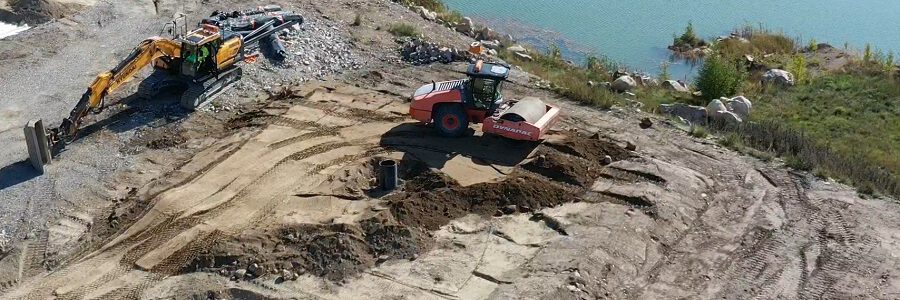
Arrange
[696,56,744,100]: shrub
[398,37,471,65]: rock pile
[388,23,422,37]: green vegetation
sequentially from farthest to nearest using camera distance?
1. [388,23,422,37]: green vegetation
2. [696,56,744,100]: shrub
3. [398,37,471,65]: rock pile

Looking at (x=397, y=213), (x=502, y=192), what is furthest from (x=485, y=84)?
(x=397, y=213)

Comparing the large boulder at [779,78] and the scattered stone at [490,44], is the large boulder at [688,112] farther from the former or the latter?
the scattered stone at [490,44]

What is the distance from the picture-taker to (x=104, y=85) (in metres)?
16.1

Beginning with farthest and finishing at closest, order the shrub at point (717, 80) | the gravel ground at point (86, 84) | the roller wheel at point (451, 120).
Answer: the shrub at point (717, 80), the roller wheel at point (451, 120), the gravel ground at point (86, 84)

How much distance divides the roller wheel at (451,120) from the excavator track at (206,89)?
186 inches

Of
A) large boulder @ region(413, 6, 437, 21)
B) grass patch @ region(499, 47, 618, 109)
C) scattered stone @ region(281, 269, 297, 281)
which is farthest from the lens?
large boulder @ region(413, 6, 437, 21)

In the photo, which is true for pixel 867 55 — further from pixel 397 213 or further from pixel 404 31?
pixel 397 213

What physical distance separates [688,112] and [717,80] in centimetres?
227

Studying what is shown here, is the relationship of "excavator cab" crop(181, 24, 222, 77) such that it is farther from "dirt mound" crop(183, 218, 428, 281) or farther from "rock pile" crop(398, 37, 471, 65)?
"dirt mound" crop(183, 218, 428, 281)

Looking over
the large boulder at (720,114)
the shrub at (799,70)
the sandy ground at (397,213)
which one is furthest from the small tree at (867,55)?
the sandy ground at (397,213)

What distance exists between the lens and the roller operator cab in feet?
55.1

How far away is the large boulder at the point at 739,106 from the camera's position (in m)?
21.4

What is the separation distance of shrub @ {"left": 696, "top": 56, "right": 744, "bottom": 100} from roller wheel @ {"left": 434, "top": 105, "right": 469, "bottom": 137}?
7.98 meters

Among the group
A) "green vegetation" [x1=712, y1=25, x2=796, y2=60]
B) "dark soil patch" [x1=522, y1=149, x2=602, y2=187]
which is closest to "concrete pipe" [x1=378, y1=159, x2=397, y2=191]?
"dark soil patch" [x1=522, y1=149, x2=602, y2=187]
